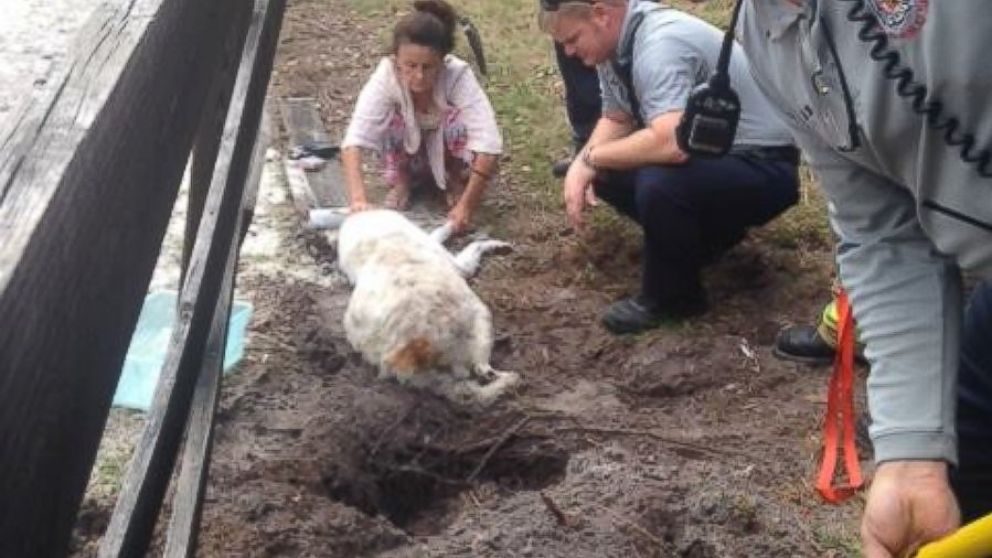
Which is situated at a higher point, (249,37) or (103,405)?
(103,405)

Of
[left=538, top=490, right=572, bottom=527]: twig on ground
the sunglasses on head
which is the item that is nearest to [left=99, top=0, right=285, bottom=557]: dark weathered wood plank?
the sunglasses on head

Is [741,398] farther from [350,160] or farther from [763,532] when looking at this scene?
[350,160]

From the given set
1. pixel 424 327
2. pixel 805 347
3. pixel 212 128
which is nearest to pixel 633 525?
pixel 424 327

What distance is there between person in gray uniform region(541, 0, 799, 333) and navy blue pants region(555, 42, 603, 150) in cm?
93

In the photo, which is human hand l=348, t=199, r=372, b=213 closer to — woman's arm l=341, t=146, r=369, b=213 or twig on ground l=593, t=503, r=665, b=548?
woman's arm l=341, t=146, r=369, b=213

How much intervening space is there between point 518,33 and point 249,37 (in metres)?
4.39

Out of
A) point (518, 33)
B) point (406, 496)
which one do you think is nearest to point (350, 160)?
point (406, 496)

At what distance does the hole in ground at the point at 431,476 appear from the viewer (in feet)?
13.1

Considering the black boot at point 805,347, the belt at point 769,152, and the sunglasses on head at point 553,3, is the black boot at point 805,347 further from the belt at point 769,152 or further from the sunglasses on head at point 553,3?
the sunglasses on head at point 553,3

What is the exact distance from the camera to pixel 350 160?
5762 mm

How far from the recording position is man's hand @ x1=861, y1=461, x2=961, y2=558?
189 centimetres

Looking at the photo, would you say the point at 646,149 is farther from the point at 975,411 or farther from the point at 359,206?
the point at 975,411

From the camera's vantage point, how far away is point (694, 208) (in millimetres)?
4777

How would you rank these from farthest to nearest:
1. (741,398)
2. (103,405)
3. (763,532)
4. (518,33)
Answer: (518,33) → (741,398) → (763,532) → (103,405)
